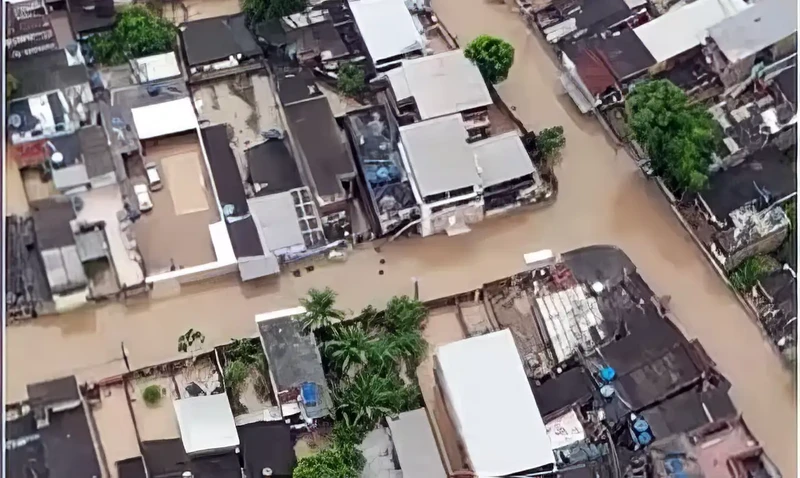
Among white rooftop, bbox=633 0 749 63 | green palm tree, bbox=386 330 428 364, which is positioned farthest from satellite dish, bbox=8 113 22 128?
white rooftop, bbox=633 0 749 63

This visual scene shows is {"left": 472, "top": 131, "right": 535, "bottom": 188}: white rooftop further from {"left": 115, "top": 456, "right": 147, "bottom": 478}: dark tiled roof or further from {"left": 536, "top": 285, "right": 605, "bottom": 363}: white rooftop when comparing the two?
{"left": 115, "top": 456, "right": 147, "bottom": 478}: dark tiled roof

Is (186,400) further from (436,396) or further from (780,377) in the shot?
(780,377)

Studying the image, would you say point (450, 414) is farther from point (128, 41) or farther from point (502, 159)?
point (128, 41)

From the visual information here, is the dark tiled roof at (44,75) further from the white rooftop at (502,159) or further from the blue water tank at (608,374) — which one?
the blue water tank at (608,374)

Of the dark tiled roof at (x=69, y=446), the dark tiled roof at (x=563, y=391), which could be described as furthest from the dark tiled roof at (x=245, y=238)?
the dark tiled roof at (x=563, y=391)

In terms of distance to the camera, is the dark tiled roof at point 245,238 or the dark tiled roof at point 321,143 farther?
the dark tiled roof at point 321,143

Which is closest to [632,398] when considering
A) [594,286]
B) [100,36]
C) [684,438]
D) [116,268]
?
[684,438]

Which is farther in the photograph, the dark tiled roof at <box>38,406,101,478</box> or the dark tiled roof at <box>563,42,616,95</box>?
the dark tiled roof at <box>563,42,616,95</box>
